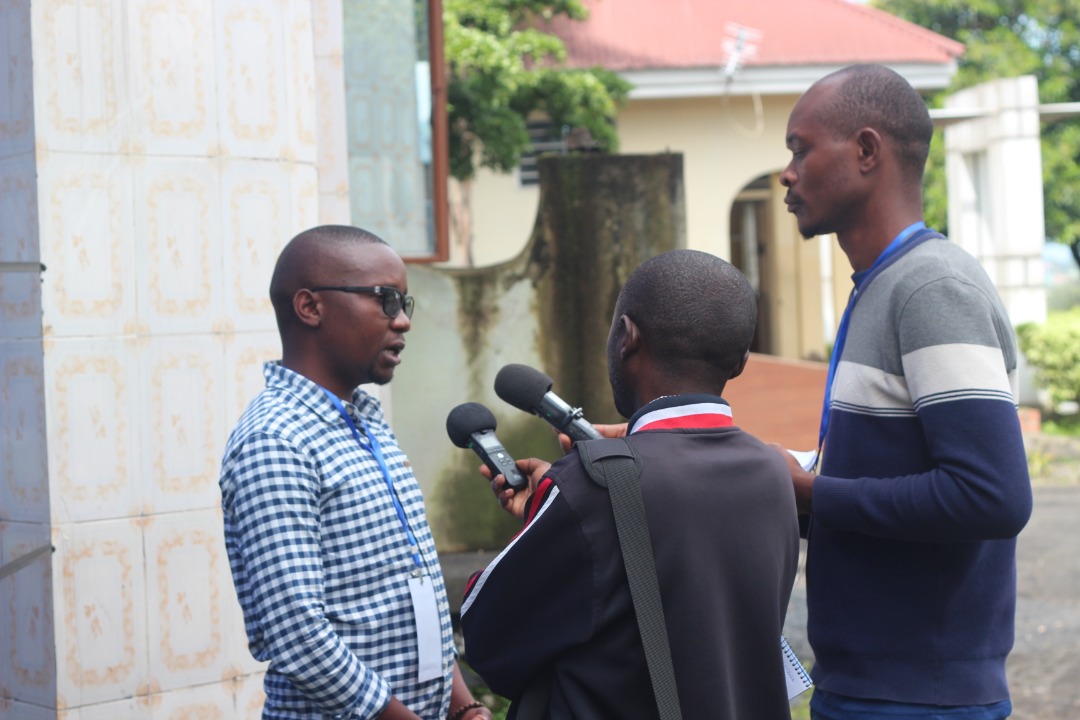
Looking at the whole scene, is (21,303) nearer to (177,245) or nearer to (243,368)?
(177,245)

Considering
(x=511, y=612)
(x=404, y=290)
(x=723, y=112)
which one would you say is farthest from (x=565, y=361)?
(x=723, y=112)

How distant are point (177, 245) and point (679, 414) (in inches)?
91.8

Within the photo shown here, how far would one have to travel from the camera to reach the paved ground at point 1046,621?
632 centimetres

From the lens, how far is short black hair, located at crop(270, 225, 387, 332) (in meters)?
2.92

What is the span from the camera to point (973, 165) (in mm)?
17969

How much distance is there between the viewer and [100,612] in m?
3.79

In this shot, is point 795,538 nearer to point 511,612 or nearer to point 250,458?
point 511,612

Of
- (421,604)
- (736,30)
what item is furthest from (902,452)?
(736,30)

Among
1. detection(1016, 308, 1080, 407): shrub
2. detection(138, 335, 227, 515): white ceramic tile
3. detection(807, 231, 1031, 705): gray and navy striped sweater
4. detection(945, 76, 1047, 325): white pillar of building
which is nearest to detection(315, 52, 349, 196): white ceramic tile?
detection(138, 335, 227, 515): white ceramic tile

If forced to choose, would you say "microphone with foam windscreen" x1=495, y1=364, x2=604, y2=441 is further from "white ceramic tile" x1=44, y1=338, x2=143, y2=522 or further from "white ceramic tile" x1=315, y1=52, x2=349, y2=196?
"white ceramic tile" x1=315, y1=52, x2=349, y2=196

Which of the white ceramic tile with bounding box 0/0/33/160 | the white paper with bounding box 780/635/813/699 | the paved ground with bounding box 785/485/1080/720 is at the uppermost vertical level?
the white ceramic tile with bounding box 0/0/33/160

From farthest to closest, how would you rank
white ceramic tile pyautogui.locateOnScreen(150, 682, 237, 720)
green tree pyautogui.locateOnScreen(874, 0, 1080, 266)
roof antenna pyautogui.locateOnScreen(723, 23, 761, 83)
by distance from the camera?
green tree pyautogui.locateOnScreen(874, 0, 1080, 266) < roof antenna pyautogui.locateOnScreen(723, 23, 761, 83) < white ceramic tile pyautogui.locateOnScreen(150, 682, 237, 720)

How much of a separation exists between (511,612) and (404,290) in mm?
1087

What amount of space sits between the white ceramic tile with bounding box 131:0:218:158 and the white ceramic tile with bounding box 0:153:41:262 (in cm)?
36
